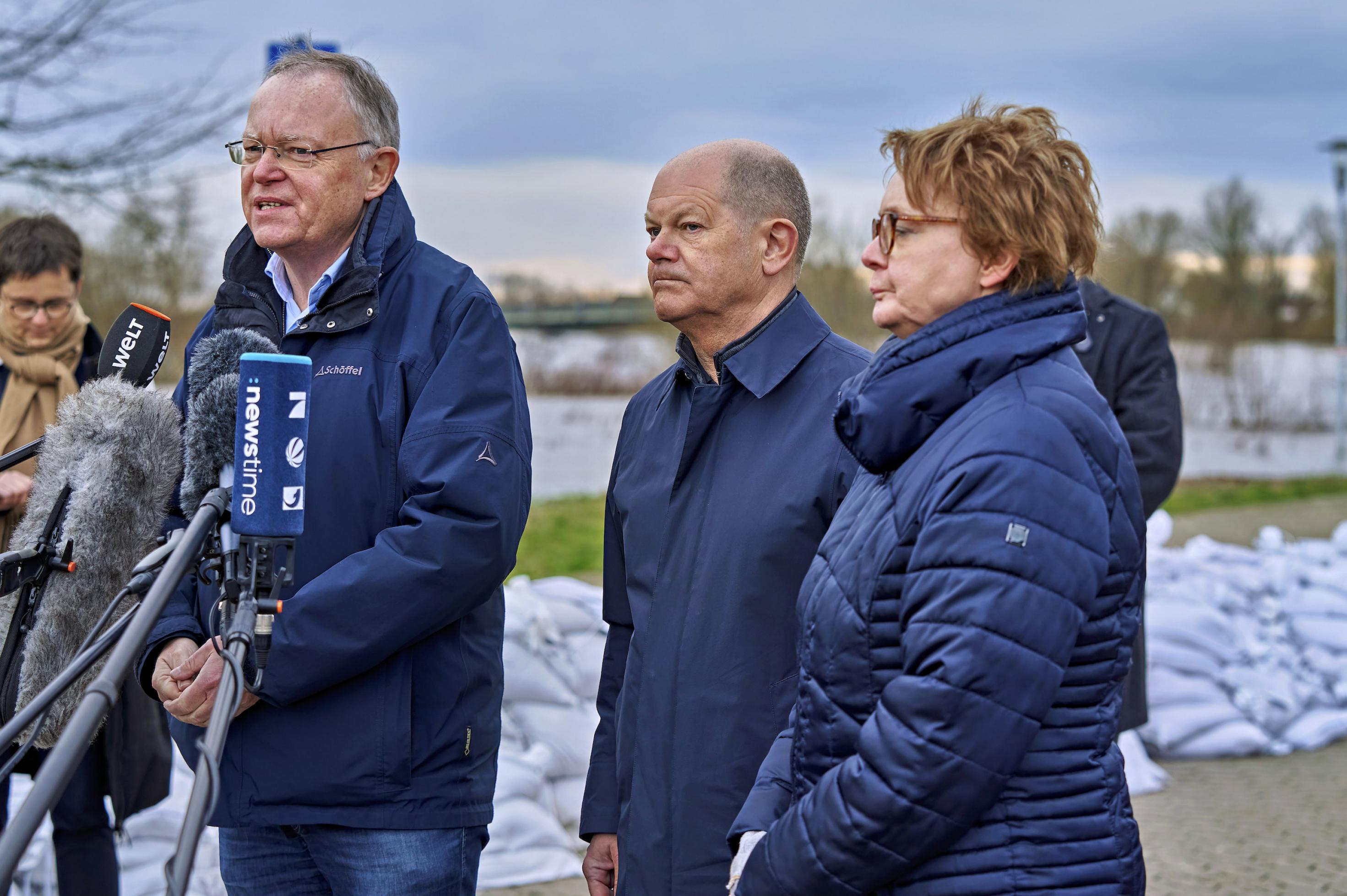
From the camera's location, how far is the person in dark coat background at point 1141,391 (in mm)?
5004

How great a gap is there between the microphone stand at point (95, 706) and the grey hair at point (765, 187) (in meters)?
1.54

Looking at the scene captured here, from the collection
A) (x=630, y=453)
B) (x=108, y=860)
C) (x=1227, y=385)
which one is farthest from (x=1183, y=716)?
(x=1227, y=385)

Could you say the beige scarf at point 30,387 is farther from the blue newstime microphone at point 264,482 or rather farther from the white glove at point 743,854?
the white glove at point 743,854

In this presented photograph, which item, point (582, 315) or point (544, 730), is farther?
point (582, 315)

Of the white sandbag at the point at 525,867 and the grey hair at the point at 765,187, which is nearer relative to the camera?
the grey hair at the point at 765,187

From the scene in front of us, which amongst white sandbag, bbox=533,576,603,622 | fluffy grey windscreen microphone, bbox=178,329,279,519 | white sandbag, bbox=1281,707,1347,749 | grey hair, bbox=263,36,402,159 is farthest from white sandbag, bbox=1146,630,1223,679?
fluffy grey windscreen microphone, bbox=178,329,279,519

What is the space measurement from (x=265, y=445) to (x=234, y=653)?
28 cm

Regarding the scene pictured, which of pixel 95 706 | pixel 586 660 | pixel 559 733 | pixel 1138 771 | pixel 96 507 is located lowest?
pixel 1138 771

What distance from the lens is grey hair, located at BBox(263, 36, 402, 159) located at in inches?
105

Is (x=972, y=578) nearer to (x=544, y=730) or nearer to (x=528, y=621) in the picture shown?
(x=544, y=730)

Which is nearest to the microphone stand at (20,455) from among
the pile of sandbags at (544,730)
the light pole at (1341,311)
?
the pile of sandbags at (544,730)

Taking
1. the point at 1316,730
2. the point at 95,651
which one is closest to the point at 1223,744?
the point at 1316,730

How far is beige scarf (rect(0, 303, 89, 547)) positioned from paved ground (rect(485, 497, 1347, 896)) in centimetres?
233

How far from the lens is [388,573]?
2.36 m
